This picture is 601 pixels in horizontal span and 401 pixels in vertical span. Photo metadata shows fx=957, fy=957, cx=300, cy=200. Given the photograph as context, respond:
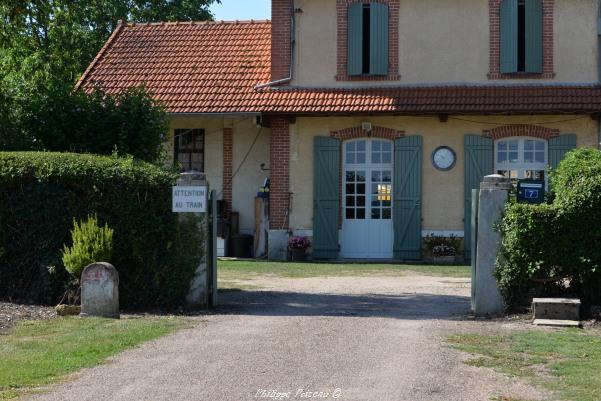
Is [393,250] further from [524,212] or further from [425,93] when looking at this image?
[524,212]

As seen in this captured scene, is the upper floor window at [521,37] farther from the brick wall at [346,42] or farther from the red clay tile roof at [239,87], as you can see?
the brick wall at [346,42]

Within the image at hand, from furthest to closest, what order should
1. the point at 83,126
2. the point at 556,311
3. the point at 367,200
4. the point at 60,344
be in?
the point at 367,200 < the point at 83,126 < the point at 556,311 < the point at 60,344

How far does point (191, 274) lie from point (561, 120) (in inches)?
451

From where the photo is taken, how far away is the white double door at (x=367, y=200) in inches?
856

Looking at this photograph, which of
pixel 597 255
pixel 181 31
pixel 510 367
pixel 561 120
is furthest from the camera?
pixel 181 31

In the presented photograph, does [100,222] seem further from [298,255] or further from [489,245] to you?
[298,255]

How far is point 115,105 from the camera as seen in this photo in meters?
15.8

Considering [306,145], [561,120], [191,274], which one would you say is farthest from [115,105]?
[561,120]

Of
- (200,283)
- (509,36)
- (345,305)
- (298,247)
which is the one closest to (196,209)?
(200,283)

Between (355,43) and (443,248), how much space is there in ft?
16.5

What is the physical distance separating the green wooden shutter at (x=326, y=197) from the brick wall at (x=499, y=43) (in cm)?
393

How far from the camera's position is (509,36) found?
21344 millimetres

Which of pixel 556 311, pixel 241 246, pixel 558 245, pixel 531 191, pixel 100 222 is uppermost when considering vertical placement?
pixel 531 191

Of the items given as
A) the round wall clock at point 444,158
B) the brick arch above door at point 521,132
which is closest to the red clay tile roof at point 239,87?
the brick arch above door at point 521,132
